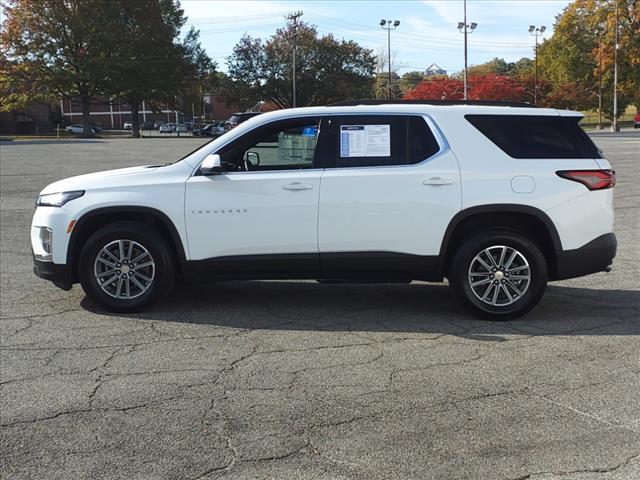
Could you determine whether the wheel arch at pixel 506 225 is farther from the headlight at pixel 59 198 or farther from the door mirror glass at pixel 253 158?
the headlight at pixel 59 198

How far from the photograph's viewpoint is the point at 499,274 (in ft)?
19.2

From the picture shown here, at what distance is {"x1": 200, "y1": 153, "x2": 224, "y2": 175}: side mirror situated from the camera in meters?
5.79

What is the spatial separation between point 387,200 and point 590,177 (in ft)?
5.91

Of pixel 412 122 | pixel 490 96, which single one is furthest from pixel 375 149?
pixel 490 96

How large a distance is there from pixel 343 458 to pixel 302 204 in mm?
2801

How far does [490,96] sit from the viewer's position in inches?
2557

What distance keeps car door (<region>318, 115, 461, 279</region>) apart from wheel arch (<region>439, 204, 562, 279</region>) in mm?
100

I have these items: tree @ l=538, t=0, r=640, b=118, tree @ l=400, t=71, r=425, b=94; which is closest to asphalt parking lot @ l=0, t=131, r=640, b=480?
tree @ l=538, t=0, r=640, b=118

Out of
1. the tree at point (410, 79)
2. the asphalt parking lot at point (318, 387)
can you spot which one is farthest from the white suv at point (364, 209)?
the tree at point (410, 79)

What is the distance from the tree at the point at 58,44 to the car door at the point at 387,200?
7078 centimetres

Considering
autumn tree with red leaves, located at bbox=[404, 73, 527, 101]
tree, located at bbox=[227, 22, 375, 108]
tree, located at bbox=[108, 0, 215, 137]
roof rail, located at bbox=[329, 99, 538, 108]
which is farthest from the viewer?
tree, located at bbox=[227, 22, 375, 108]

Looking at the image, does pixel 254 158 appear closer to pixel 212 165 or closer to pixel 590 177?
pixel 212 165

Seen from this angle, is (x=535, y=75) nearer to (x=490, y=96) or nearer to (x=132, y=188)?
(x=490, y=96)

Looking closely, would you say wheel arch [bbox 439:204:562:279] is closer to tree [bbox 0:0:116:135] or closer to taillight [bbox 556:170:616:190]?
taillight [bbox 556:170:616:190]
